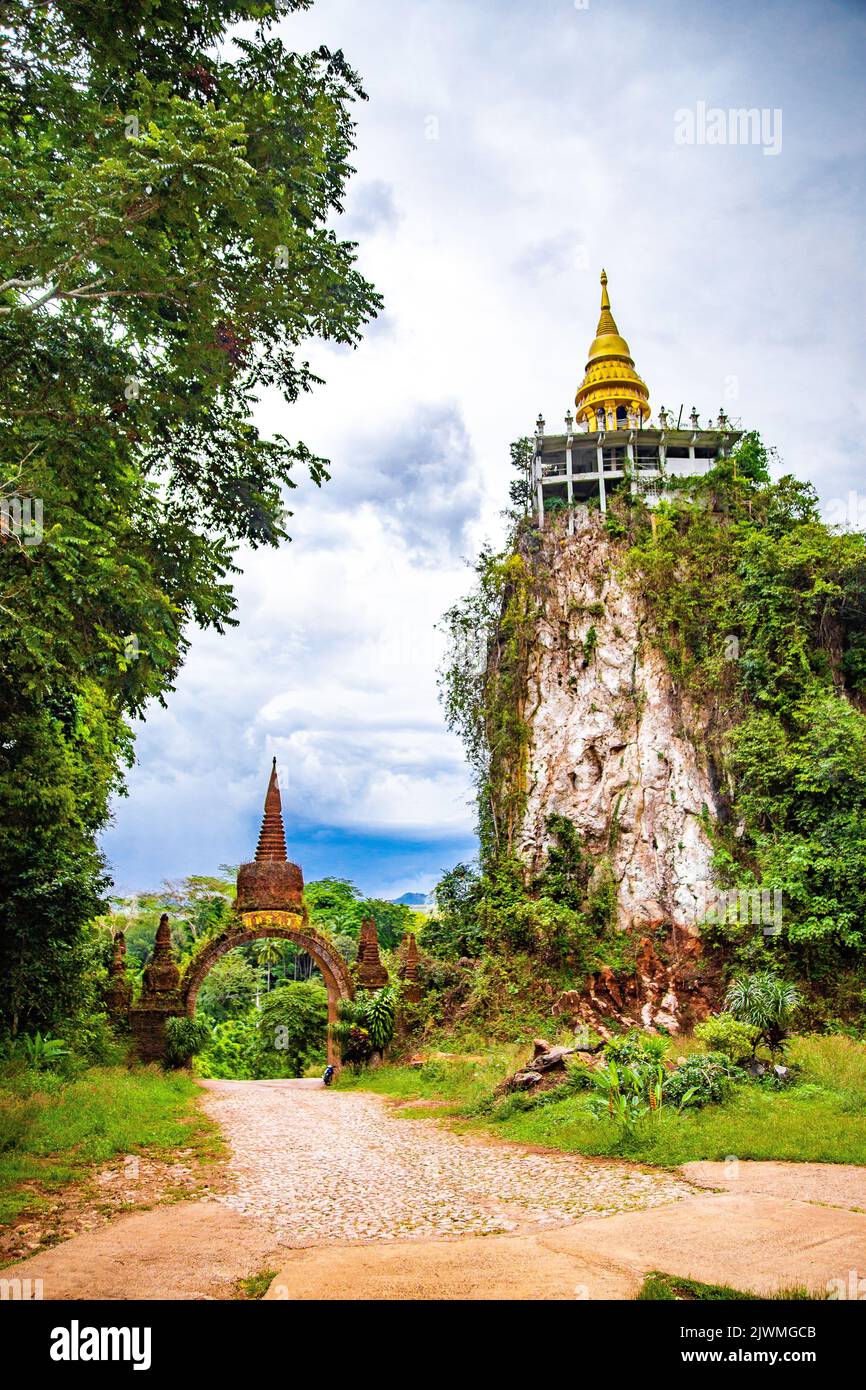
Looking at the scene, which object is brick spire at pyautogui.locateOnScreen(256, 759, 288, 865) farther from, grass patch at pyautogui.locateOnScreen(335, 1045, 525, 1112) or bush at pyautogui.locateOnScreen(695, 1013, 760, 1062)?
bush at pyautogui.locateOnScreen(695, 1013, 760, 1062)

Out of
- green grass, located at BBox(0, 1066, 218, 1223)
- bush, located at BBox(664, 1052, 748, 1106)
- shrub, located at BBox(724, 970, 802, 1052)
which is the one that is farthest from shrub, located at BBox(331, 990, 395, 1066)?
bush, located at BBox(664, 1052, 748, 1106)

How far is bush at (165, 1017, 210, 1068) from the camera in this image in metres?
14.6

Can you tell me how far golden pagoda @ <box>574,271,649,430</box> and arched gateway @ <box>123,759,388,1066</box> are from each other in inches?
972

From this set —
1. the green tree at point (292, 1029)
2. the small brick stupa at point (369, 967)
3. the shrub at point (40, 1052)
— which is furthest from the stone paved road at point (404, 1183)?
the green tree at point (292, 1029)

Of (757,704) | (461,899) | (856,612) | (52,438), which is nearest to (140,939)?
(461,899)

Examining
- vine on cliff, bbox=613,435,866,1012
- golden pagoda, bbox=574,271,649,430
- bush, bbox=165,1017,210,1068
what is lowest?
bush, bbox=165,1017,210,1068

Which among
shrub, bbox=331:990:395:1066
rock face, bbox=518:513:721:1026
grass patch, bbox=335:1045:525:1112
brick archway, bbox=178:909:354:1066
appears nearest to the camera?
grass patch, bbox=335:1045:525:1112

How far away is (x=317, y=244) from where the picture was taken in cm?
769

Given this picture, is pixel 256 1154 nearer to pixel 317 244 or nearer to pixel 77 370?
pixel 77 370

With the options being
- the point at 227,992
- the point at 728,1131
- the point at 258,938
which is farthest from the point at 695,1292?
the point at 227,992

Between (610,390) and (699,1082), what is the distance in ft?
103

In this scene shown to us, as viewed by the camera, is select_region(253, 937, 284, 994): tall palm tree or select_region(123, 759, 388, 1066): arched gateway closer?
select_region(123, 759, 388, 1066): arched gateway

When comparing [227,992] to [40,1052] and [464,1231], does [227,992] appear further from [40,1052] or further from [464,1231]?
[464,1231]

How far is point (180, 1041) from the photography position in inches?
574
